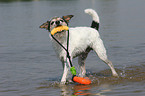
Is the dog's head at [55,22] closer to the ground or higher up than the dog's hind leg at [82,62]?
higher up

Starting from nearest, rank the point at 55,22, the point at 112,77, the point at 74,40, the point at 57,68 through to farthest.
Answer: the point at 55,22, the point at 74,40, the point at 112,77, the point at 57,68

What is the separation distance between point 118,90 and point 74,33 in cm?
182

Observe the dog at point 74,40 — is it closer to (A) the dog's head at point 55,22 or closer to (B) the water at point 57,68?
(A) the dog's head at point 55,22

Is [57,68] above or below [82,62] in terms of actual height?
below

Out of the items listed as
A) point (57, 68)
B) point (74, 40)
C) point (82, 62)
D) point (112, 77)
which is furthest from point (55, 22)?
point (57, 68)

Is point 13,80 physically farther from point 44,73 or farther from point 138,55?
point 138,55

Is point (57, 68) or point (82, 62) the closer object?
point (82, 62)

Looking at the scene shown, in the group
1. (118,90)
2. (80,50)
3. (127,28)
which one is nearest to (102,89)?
(118,90)

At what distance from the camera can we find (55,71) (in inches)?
388

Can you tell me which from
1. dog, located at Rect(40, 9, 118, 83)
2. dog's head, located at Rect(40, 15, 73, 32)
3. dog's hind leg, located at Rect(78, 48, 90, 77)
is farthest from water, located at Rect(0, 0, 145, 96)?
dog's head, located at Rect(40, 15, 73, 32)

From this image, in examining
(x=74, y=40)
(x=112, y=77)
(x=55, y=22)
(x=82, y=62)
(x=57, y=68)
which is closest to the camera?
(x=55, y=22)

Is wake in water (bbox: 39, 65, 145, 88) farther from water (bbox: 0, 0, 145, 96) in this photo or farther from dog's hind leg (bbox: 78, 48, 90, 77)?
dog's hind leg (bbox: 78, 48, 90, 77)

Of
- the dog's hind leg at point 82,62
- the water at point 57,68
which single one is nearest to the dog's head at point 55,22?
the water at point 57,68

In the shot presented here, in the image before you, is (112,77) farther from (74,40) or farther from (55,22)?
(55,22)
